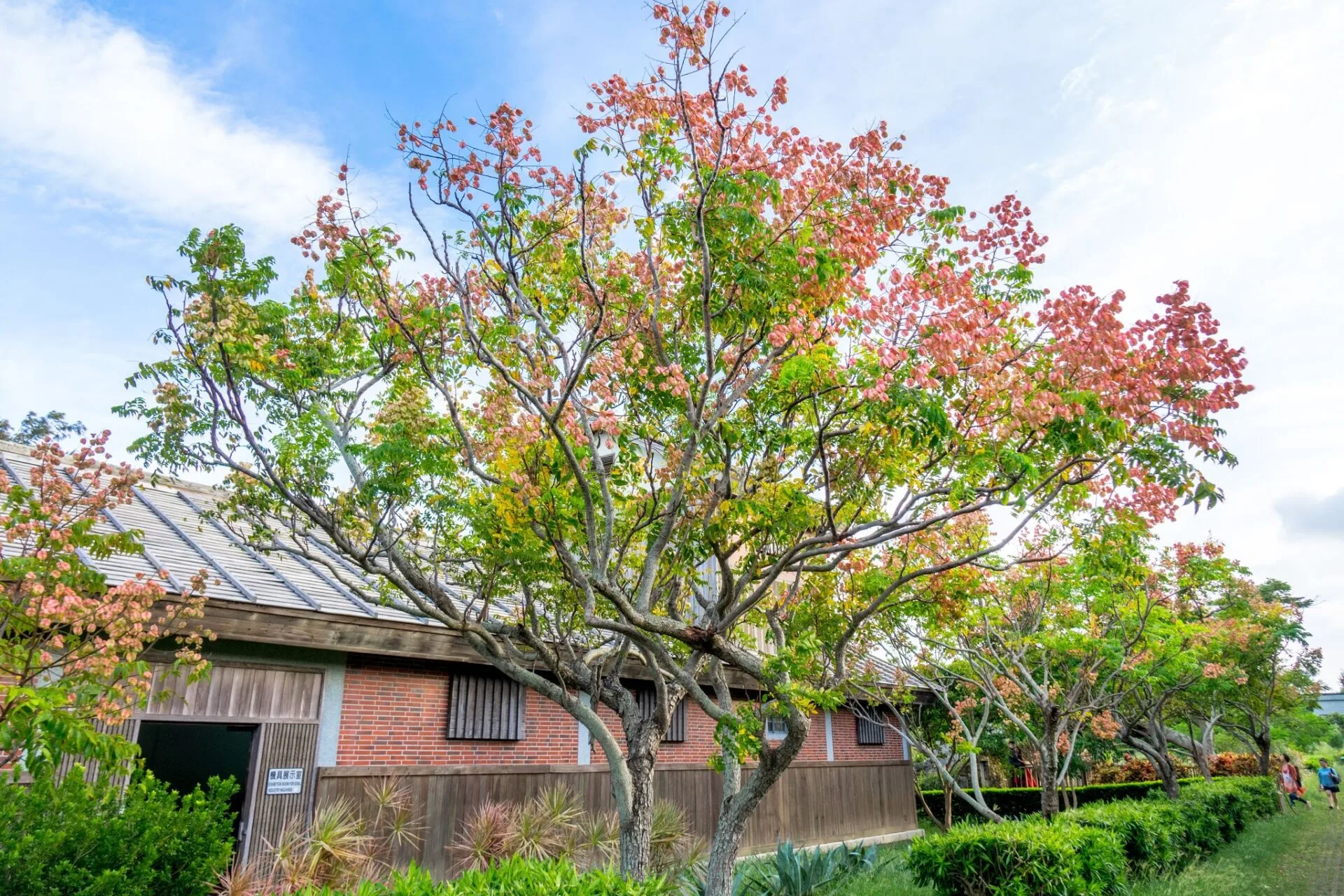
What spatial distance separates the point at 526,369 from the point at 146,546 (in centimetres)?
473

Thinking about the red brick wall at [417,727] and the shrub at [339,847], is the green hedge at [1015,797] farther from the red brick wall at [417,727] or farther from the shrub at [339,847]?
the shrub at [339,847]

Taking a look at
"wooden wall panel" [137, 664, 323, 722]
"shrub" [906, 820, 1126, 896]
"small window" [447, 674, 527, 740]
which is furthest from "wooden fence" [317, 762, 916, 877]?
"shrub" [906, 820, 1126, 896]

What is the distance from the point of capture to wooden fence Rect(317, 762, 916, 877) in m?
9.47

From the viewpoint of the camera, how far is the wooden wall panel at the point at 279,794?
820 centimetres

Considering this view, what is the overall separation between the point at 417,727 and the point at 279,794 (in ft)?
6.13

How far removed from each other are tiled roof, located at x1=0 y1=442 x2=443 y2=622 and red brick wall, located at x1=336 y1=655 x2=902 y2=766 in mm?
832

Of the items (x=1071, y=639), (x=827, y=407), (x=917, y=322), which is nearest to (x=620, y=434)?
(x=827, y=407)

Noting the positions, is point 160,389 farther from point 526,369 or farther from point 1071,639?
point 1071,639

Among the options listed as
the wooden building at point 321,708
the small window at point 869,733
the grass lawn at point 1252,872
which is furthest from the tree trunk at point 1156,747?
the wooden building at point 321,708

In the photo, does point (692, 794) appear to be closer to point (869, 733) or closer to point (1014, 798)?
point (869, 733)

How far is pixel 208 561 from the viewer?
902 cm

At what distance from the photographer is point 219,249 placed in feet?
22.4

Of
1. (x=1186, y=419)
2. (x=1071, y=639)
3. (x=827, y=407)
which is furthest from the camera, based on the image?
(x=1071, y=639)

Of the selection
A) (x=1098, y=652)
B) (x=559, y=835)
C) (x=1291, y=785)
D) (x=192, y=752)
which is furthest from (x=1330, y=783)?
(x=192, y=752)
